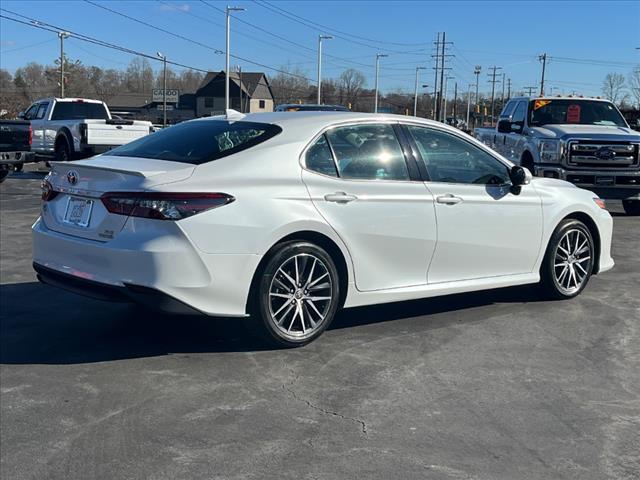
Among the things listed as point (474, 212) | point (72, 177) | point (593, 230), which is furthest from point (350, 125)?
point (593, 230)

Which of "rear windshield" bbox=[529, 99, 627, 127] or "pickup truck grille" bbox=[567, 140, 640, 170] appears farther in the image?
"rear windshield" bbox=[529, 99, 627, 127]

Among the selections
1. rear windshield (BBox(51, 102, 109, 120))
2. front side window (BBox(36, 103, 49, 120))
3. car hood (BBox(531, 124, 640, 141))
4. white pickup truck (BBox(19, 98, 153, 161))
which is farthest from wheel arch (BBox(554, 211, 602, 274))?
front side window (BBox(36, 103, 49, 120))

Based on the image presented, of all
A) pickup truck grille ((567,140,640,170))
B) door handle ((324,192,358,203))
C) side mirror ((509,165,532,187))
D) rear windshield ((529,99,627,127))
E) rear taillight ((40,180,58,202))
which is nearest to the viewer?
door handle ((324,192,358,203))

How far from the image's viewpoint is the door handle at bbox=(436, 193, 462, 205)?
572cm

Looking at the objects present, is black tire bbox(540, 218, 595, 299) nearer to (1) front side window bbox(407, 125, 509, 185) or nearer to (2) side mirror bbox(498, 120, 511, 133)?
(1) front side window bbox(407, 125, 509, 185)

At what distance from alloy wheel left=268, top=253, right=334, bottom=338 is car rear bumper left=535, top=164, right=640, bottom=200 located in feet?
27.1

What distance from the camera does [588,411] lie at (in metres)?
4.16

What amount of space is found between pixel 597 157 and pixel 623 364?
802 centimetres

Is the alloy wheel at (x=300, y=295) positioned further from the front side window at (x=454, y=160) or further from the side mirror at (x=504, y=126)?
the side mirror at (x=504, y=126)

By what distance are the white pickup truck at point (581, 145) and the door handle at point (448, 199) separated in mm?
6894

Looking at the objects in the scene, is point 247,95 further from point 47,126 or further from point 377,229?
point 377,229

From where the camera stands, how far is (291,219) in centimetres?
489

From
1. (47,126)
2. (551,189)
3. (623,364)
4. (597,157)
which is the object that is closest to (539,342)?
(623,364)

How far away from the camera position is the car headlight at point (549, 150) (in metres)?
12.3
